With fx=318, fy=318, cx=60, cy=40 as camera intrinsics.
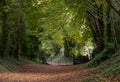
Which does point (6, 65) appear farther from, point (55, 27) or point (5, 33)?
point (55, 27)

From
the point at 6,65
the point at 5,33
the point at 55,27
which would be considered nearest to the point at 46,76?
the point at 6,65

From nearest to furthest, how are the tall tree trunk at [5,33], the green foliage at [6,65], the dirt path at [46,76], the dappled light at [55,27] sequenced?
the dirt path at [46,76] → the dappled light at [55,27] → the green foliage at [6,65] → the tall tree trunk at [5,33]

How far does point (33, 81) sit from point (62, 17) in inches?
734

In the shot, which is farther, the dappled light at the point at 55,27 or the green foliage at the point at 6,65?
the green foliage at the point at 6,65

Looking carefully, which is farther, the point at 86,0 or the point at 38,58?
the point at 38,58

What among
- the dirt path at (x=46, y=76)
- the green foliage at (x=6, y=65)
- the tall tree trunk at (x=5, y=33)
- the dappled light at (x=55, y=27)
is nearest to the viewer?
the dirt path at (x=46, y=76)

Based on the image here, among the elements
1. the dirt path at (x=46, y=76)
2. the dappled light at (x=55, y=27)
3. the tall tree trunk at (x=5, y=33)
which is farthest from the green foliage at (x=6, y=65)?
the dirt path at (x=46, y=76)

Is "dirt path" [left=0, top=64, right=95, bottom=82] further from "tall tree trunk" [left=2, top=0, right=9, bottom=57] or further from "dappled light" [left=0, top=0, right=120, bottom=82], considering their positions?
"tall tree trunk" [left=2, top=0, right=9, bottom=57]

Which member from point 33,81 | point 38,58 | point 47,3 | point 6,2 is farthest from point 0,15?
point 38,58

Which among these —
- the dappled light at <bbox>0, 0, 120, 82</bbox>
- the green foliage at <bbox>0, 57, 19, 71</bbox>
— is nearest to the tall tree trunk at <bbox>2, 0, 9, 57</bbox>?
the dappled light at <bbox>0, 0, 120, 82</bbox>

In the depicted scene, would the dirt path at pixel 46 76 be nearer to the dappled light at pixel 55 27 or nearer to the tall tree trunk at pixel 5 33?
the dappled light at pixel 55 27

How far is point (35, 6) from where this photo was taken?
3105cm

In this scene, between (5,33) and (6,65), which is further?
(5,33)

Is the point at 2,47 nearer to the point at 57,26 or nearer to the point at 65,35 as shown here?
the point at 57,26
